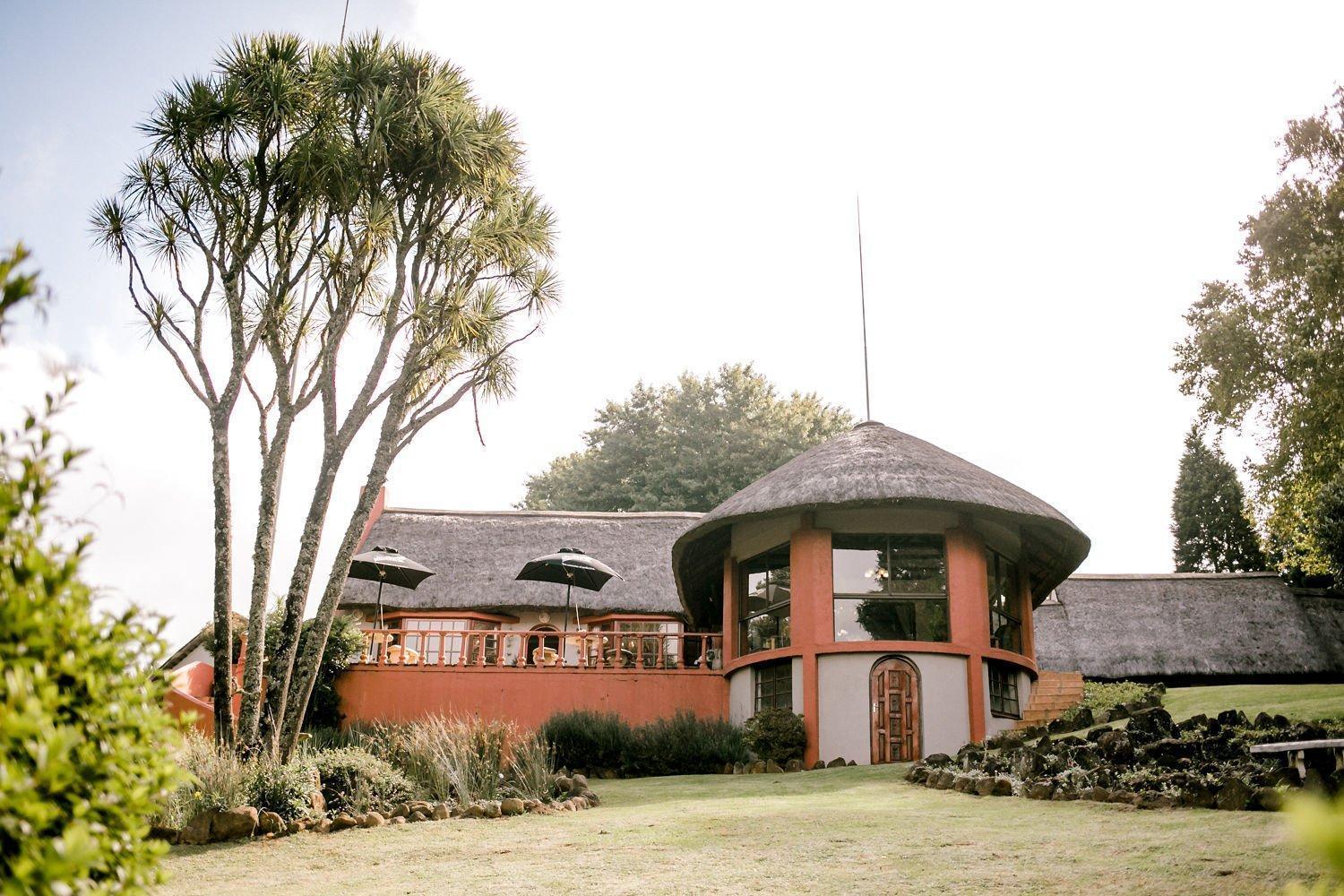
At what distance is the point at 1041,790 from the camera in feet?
30.9

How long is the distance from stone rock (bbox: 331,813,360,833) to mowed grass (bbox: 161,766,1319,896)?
0.32 meters

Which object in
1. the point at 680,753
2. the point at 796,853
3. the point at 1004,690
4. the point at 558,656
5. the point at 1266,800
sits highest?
the point at 558,656

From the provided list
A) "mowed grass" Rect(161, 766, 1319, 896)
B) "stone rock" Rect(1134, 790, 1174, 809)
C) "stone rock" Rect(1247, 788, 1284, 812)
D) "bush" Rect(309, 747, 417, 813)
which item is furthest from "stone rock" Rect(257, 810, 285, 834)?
"stone rock" Rect(1247, 788, 1284, 812)

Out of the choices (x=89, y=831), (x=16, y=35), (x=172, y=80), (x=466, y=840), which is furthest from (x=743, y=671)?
(x=89, y=831)

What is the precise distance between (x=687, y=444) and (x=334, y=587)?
87.4 feet

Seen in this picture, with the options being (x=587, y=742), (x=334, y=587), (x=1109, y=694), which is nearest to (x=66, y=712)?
(x=334, y=587)

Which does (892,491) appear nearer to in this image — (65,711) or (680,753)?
(680,753)

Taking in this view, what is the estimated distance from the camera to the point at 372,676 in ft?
57.4

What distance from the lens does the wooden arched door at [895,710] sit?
48.1 ft

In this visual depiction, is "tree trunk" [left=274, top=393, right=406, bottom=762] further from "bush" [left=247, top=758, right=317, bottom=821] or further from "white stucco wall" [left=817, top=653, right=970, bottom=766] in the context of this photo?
"white stucco wall" [left=817, top=653, right=970, bottom=766]

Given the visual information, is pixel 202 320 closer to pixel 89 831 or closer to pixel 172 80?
pixel 172 80

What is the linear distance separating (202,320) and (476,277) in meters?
3.31

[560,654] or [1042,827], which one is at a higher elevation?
[560,654]

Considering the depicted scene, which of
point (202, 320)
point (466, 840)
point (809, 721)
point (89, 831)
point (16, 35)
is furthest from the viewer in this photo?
point (809, 721)
